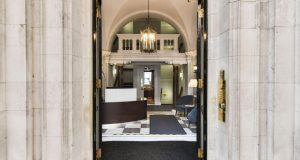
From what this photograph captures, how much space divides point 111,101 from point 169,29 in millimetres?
7589

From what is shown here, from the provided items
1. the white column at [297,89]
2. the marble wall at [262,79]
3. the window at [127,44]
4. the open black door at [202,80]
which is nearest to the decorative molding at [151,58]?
the window at [127,44]

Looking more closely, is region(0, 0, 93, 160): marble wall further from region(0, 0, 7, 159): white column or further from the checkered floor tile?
the checkered floor tile

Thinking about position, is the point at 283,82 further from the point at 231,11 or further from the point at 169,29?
the point at 169,29

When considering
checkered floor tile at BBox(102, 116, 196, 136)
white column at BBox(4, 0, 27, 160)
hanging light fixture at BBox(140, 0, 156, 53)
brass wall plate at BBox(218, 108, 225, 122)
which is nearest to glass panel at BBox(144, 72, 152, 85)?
hanging light fixture at BBox(140, 0, 156, 53)

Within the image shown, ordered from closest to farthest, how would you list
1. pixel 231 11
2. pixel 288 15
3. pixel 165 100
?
pixel 288 15, pixel 231 11, pixel 165 100

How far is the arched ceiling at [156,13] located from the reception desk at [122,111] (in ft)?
12.7

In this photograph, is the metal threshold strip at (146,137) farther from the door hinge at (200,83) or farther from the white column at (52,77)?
the white column at (52,77)

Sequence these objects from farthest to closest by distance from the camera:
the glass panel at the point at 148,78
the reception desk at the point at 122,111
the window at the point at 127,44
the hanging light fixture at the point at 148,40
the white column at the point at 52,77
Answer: the glass panel at the point at 148,78
the window at the point at 127,44
the hanging light fixture at the point at 148,40
the reception desk at the point at 122,111
the white column at the point at 52,77

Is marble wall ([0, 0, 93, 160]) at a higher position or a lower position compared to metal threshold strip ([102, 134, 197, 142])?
higher

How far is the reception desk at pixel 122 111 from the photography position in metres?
8.29

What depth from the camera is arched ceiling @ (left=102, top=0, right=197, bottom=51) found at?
10.5 meters

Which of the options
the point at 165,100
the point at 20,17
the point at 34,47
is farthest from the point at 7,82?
the point at 165,100

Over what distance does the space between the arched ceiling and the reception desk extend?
3.88 m

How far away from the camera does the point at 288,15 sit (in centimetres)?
239
